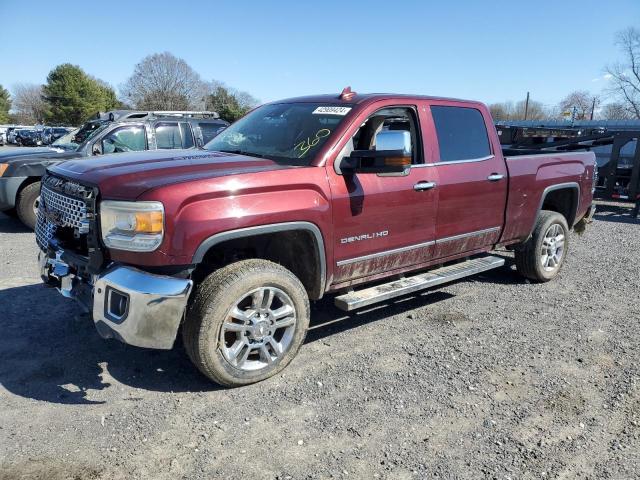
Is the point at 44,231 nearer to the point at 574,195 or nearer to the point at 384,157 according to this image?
the point at 384,157

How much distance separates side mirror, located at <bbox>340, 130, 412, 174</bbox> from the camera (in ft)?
11.7

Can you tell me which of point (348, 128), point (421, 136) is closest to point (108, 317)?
point (348, 128)

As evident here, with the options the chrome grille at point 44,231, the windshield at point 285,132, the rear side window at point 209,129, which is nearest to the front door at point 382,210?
the windshield at point 285,132

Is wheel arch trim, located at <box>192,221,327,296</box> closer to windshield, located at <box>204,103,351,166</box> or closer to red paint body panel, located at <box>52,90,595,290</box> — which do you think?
red paint body panel, located at <box>52,90,595,290</box>

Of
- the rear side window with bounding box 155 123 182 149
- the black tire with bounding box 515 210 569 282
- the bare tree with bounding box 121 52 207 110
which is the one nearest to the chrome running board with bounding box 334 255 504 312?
the black tire with bounding box 515 210 569 282

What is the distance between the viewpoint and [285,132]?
4.15 meters

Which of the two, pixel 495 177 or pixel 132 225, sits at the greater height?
pixel 495 177

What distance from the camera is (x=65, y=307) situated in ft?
15.8

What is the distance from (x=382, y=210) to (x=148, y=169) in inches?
68.4

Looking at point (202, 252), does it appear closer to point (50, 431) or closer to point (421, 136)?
point (50, 431)

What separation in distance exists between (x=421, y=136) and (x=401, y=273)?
3.91 feet

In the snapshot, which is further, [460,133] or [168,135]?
[168,135]

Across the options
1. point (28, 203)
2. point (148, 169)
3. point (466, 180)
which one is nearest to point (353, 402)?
point (148, 169)

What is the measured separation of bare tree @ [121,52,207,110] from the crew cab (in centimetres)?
5000
